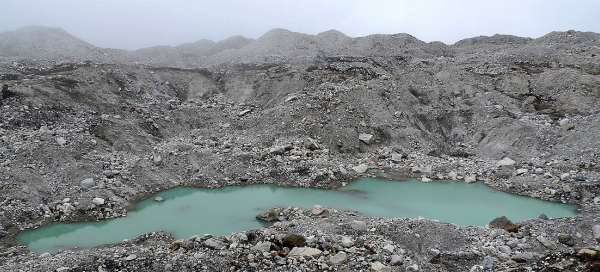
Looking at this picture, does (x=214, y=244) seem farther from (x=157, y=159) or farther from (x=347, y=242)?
(x=157, y=159)

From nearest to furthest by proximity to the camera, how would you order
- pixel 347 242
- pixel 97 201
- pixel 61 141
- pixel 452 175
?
pixel 347 242 < pixel 97 201 < pixel 61 141 < pixel 452 175

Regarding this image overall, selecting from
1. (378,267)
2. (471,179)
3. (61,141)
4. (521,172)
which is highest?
(521,172)

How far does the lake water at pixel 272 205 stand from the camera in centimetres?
1828

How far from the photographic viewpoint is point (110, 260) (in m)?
14.0

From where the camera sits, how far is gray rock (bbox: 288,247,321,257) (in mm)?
14336

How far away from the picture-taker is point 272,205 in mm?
21422

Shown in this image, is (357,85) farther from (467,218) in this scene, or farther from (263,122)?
(467,218)

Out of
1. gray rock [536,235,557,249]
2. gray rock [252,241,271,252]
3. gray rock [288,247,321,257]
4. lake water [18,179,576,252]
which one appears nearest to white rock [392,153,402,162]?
lake water [18,179,576,252]

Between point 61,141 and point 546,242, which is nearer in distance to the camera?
point 546,242

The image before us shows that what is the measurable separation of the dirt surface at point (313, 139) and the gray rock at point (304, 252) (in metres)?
0.18

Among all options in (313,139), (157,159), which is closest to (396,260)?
(313,139)

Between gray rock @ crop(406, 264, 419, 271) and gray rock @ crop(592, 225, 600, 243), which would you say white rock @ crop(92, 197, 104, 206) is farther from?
gray rock @ crop(592, 225, 600, 243)

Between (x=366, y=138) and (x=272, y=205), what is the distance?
346 inches

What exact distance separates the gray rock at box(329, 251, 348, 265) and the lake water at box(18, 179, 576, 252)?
5217 mm
